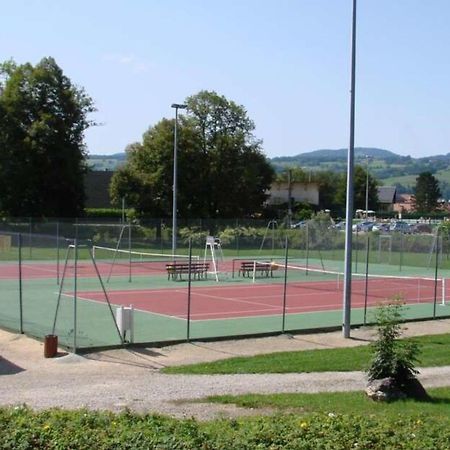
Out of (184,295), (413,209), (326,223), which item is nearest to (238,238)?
(326,223)

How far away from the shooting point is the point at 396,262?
5488cm

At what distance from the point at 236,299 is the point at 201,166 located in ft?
142

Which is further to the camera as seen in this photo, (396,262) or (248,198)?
(248,198)

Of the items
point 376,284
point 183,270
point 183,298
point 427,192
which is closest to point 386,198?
point 427,192

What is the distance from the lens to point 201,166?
72750mm

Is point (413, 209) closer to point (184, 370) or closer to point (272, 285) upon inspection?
point (272, 285)

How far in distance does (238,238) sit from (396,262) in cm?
1055

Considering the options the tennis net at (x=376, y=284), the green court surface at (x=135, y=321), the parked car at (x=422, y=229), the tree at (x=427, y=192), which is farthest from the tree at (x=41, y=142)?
the tree at (x=427, y=192)

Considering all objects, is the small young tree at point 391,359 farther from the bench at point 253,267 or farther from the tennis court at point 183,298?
the bench at point 253,267

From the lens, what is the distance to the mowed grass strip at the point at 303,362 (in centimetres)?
1606

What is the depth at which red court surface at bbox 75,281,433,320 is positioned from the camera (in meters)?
26.5

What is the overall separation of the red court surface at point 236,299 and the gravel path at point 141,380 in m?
6.49

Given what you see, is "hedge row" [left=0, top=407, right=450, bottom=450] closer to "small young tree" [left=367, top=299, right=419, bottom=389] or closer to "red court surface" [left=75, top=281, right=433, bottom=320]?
"small young tree" [left=367, top=299, right=419, bottom=389]

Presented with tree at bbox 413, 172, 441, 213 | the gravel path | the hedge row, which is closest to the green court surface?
the gravel path
